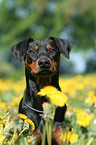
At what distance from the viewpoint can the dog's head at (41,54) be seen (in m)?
2.50

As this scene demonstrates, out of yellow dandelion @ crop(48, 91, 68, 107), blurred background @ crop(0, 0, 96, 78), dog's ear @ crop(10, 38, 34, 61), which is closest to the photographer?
yellow dandelion @ crop(48, 91, 68, 107)

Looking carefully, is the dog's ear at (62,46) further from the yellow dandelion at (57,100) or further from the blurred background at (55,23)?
the blurred background at (55,23)

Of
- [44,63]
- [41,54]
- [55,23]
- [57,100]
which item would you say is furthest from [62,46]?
[55,23]

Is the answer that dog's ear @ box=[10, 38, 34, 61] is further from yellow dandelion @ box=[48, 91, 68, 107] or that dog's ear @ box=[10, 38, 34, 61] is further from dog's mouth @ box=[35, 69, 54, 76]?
yellow dandelion @ box=[48, 91, 68, 107]

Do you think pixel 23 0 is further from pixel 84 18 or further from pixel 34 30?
pixel 84 18

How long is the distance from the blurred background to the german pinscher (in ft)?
63.9

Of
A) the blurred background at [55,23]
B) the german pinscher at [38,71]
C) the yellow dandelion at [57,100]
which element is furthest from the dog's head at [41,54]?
the blurred background at [55,23]

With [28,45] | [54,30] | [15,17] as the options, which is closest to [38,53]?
[28,45]

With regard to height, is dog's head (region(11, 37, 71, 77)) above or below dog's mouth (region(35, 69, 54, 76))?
above

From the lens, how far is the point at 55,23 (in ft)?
76.3

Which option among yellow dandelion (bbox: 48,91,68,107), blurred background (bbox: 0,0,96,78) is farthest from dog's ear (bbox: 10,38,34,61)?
blurred background (bbox: 0,0,96,78)

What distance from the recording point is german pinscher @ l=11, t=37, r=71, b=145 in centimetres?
250

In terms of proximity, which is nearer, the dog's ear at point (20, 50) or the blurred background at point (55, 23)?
the dog's ear at point (20, 50)

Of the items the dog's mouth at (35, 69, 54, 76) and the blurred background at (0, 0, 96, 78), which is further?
the blurred background at (0, 0, 96, 78)
